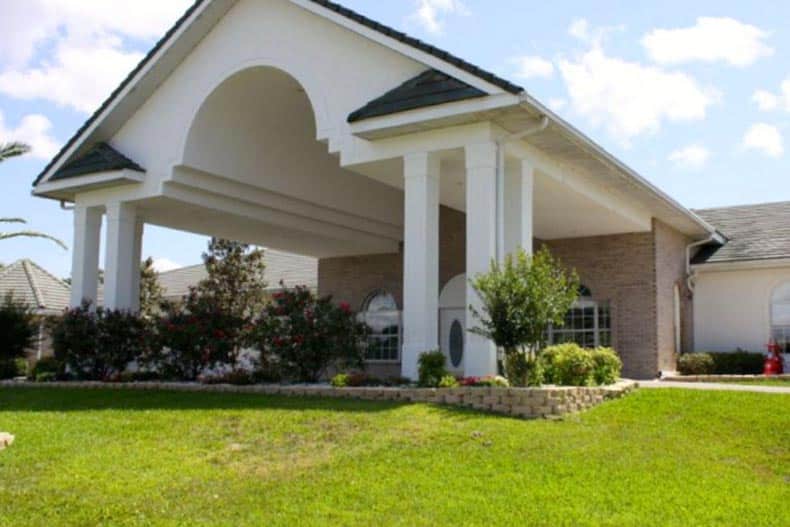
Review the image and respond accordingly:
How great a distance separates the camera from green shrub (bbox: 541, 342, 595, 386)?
12258mm

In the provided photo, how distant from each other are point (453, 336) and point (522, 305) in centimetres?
1065

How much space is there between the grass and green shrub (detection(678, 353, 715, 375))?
762 centimetres

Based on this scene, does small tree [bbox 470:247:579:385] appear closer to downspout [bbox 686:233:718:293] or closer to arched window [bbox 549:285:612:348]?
arched window [bbox 549:285:612:348]

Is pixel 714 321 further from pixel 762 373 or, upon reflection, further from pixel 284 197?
pixel 284 197

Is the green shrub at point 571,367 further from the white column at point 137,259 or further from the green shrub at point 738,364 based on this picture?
Result: the white column at point 137,259

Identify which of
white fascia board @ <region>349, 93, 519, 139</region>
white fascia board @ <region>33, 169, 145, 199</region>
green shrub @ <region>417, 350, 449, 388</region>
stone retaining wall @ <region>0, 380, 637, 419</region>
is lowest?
stone retaining wall @ <region>0, 380, 637, 419</region>

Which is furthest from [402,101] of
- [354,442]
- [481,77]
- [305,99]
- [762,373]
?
[762,373]

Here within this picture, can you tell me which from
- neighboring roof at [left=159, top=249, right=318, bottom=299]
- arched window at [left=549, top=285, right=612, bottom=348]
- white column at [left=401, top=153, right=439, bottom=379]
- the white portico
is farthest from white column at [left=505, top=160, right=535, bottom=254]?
neighboring roof at [left=159, top=249, right=318, bottom=299]

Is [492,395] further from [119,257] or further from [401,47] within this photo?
[119,257]

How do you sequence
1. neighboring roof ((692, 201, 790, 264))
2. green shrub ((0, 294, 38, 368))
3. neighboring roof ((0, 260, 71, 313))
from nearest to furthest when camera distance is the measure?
green shrub ((0, 294, 38, 368)) < neighboring roof ((692, 201, 790, 264)) < neighboring roof ((0, 260, 71, 313))

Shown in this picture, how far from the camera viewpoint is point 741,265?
21.1 m

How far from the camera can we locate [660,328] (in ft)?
64.8

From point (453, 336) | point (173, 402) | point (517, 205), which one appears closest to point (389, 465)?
point (173, 402)

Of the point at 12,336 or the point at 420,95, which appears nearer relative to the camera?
the point at 420,95
